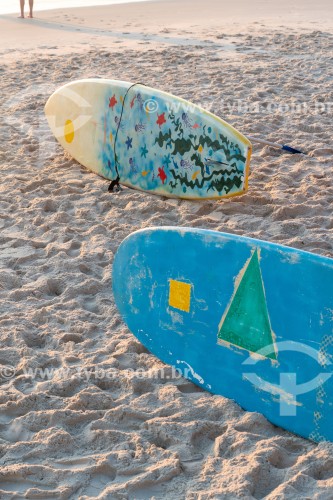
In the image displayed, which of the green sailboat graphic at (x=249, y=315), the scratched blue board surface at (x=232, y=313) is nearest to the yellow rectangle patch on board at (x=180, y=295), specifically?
the scratched blue board surface at (x=232, y=313)

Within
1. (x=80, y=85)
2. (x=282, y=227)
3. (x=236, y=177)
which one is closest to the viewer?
(x=282, y=227)

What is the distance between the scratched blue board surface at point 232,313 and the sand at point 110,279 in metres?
0.07

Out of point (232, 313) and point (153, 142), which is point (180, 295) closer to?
point (232, 313)

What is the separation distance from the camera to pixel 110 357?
2830 mm

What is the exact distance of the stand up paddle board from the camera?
4.09m

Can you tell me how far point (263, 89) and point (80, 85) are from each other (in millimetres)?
1827

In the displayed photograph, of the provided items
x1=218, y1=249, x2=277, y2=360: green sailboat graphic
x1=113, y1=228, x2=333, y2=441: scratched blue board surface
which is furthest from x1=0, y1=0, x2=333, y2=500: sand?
x1=218, y1=249, x2=277, y2=360: green sailboat graphic

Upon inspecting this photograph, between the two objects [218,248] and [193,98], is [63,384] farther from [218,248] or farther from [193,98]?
[193,98]

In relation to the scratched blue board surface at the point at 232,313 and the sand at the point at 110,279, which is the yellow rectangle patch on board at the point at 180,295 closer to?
the scratched blue board surface at the point at 232,313

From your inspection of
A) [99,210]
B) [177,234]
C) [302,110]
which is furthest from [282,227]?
[302,110]

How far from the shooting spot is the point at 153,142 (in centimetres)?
435

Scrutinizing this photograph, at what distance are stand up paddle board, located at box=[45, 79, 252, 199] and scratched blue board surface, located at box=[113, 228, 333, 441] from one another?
4.50 feet

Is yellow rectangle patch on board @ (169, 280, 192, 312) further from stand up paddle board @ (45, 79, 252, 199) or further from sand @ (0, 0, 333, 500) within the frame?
stand up paddle board @ (45, 79, 252, 199)

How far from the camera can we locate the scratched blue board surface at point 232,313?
2.35 metres
